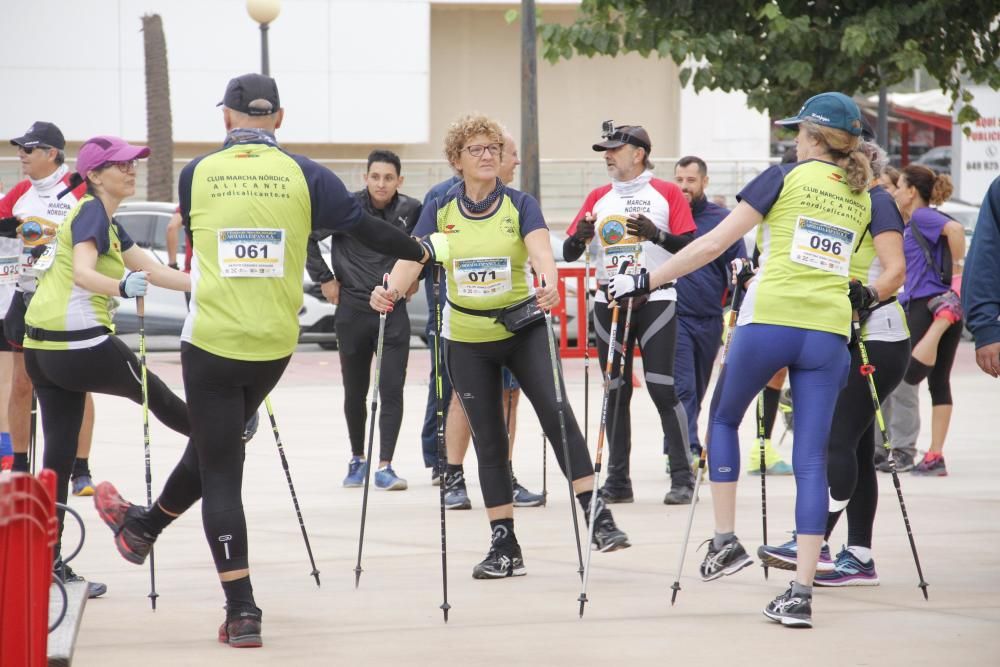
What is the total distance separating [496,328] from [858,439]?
65.1 inches

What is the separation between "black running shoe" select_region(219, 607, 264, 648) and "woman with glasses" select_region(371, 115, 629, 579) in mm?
1416

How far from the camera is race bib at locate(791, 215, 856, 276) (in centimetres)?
555

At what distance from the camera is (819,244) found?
557 centimetres

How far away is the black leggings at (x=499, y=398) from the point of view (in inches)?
255

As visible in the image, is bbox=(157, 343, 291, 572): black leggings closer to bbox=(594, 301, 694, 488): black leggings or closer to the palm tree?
bbox=(594, 301, 694, 488): black leggings

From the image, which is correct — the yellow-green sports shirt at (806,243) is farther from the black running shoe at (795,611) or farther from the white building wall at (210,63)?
the white building wall at (210,63)

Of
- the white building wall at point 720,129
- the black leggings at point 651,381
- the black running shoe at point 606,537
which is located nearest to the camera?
the black running shoe at point 606,537

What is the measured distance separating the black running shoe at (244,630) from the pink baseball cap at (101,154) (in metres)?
2.11

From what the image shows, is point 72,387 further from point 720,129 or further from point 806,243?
point 720,129

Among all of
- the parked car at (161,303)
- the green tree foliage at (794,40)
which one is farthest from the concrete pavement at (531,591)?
the parked car at (161,303)

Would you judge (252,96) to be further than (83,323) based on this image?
No

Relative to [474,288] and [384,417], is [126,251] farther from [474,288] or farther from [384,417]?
[384,417]

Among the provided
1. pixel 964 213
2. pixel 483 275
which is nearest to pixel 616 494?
pixel 483 275

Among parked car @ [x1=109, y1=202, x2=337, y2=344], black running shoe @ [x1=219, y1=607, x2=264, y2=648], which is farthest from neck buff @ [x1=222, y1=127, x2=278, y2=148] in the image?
parked car @ [x1=109, y1=202, x2=337, y2=344]
